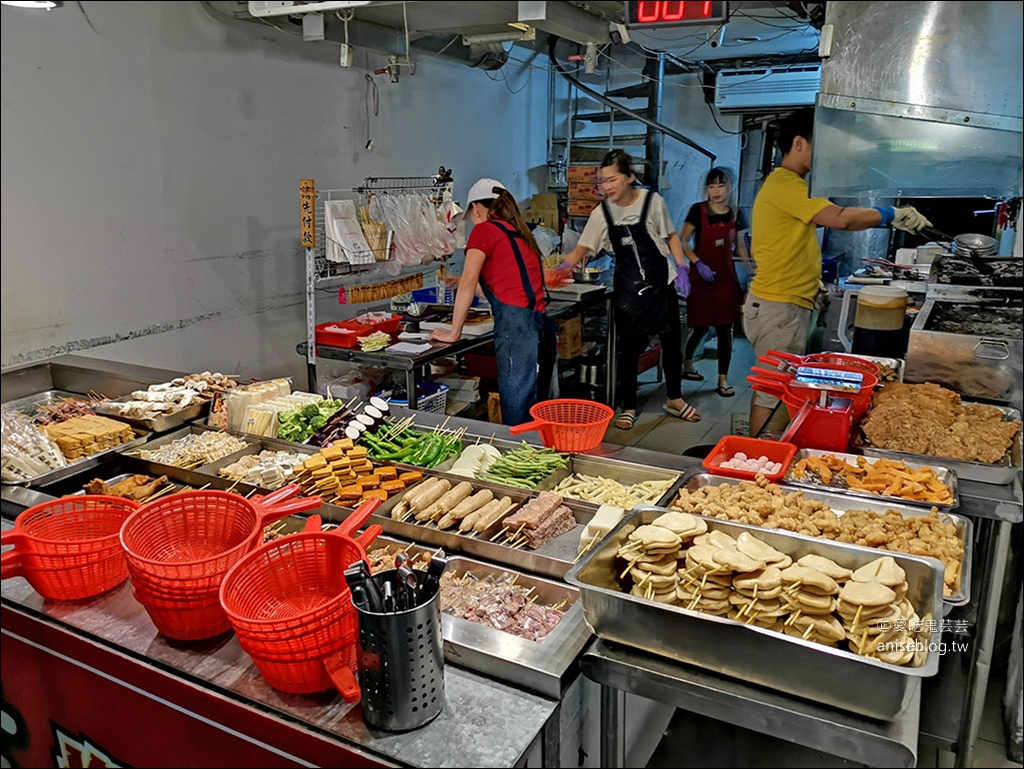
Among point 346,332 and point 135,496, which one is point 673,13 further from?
point 346,332

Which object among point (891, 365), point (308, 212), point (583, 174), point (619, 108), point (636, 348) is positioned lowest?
point (636, 348)

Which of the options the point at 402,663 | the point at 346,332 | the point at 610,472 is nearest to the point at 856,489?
the point at 610,472

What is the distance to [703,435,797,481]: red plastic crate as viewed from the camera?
7.22 ft

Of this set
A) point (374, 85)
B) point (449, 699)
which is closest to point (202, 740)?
point (449, 699)

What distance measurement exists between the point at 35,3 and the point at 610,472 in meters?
1.89

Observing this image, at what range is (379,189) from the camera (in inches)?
187

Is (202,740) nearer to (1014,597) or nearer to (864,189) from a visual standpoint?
(864,189)

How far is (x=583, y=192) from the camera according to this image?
7.71m

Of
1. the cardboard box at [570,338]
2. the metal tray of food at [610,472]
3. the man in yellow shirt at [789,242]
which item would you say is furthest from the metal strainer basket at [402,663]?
the cardboard box at [570,338]

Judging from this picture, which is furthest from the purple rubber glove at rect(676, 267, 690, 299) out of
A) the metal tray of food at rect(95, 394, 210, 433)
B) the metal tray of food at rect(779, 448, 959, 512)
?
the metal tray of food at rect(95, 394, 210, 433)

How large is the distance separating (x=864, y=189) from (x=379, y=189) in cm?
318

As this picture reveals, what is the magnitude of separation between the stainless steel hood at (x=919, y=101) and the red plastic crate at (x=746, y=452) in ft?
2.61

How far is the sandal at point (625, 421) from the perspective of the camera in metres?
5.62

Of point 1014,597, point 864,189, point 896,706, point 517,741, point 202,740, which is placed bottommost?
point 1014,597
